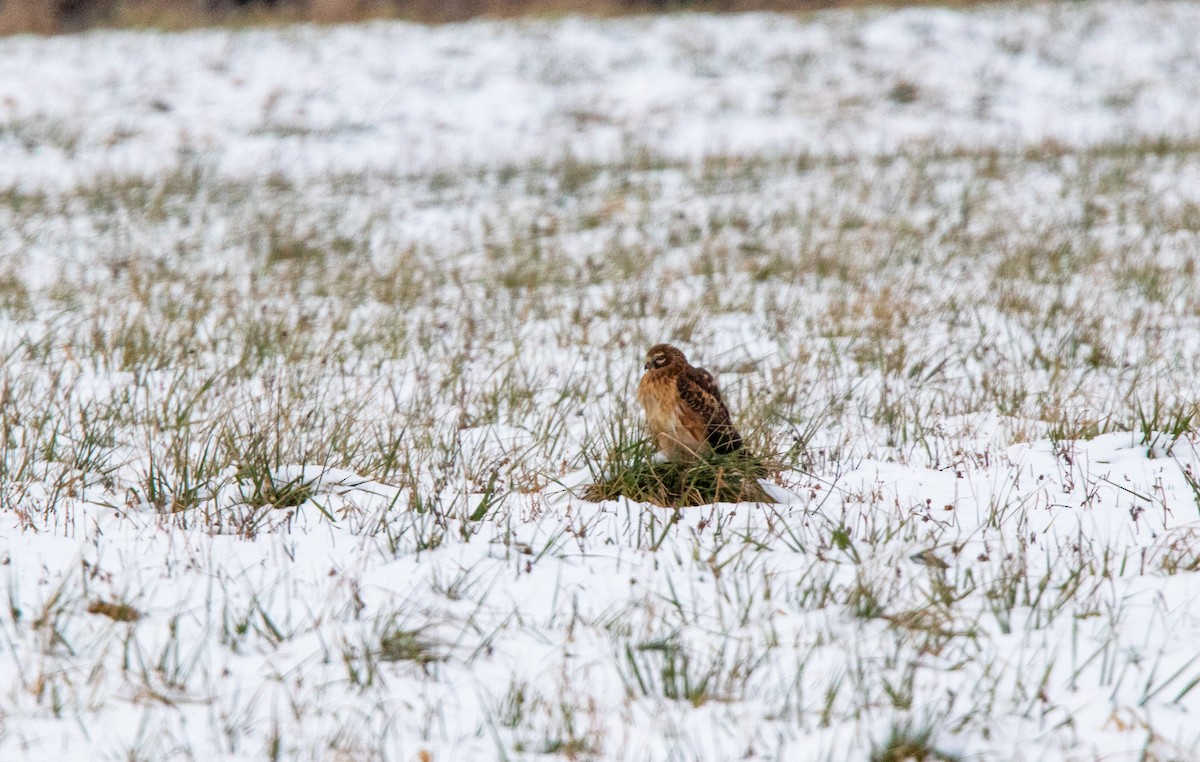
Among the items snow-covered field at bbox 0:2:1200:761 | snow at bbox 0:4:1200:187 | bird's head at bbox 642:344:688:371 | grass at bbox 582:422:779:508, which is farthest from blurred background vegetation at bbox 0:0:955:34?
grass at bbox 582:422:779:508

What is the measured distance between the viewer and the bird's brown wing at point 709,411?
13.9 ft

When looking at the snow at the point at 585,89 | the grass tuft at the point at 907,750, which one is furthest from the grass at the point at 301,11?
the grass tuft at the point at 907,750

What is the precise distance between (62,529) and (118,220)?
663 centimetres

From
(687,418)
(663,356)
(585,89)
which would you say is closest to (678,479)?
(687,418)

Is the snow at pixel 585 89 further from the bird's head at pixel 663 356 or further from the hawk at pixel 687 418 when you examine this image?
the hawk at pixel 687 418

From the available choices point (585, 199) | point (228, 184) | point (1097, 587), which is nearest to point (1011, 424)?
point (1097, 587)

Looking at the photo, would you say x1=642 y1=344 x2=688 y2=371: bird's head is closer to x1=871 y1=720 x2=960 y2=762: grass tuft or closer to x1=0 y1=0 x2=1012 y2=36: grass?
x1=871 y1=720 x2=960 y2=762: grass tuft

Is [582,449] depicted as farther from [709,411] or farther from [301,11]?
[301,11]

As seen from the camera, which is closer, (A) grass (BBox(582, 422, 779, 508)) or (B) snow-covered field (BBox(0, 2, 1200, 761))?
(B) snow-covered field (BBox(0, 2, 1200, 761))

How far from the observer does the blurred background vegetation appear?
20.8 metres

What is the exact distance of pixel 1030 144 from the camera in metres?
13.4

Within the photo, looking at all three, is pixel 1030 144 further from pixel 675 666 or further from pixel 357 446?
pixel 675 666

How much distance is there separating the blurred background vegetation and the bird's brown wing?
17.9m

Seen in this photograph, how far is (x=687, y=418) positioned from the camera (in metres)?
4.23
